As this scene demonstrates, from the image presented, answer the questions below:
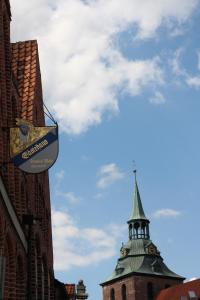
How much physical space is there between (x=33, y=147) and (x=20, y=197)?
3.53 meters

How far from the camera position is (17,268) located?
1714 centimetres

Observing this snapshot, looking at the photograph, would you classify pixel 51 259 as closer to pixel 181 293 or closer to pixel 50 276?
pixel 50 276

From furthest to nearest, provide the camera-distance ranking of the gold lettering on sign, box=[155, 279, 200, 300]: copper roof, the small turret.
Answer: box=[155, 279, 200, 300]: copper roof, the small turret, the gold lettering on sign

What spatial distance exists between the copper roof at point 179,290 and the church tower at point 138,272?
232 centimetres

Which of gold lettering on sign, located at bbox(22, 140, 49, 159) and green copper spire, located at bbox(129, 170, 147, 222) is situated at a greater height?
green copper spire, located at bbox(129, 170, 147, 222)

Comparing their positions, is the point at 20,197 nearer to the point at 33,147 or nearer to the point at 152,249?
the point at 33,147

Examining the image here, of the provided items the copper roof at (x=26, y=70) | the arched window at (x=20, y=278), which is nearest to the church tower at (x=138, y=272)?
the copper roof at (x=26, y=70)

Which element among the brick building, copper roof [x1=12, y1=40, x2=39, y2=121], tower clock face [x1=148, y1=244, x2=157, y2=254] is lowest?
the brick building

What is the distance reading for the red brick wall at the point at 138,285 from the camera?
101 m

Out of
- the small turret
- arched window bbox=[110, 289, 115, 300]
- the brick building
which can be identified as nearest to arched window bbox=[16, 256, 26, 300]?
the brick building

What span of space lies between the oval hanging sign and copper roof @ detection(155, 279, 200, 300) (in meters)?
85.1

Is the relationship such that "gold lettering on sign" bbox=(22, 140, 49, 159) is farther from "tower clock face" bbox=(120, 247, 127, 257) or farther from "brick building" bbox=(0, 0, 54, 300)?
"tower clock face" bbox=(120, 247, 127, 257)

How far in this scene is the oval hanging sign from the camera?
1420cm

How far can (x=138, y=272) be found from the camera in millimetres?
101562
